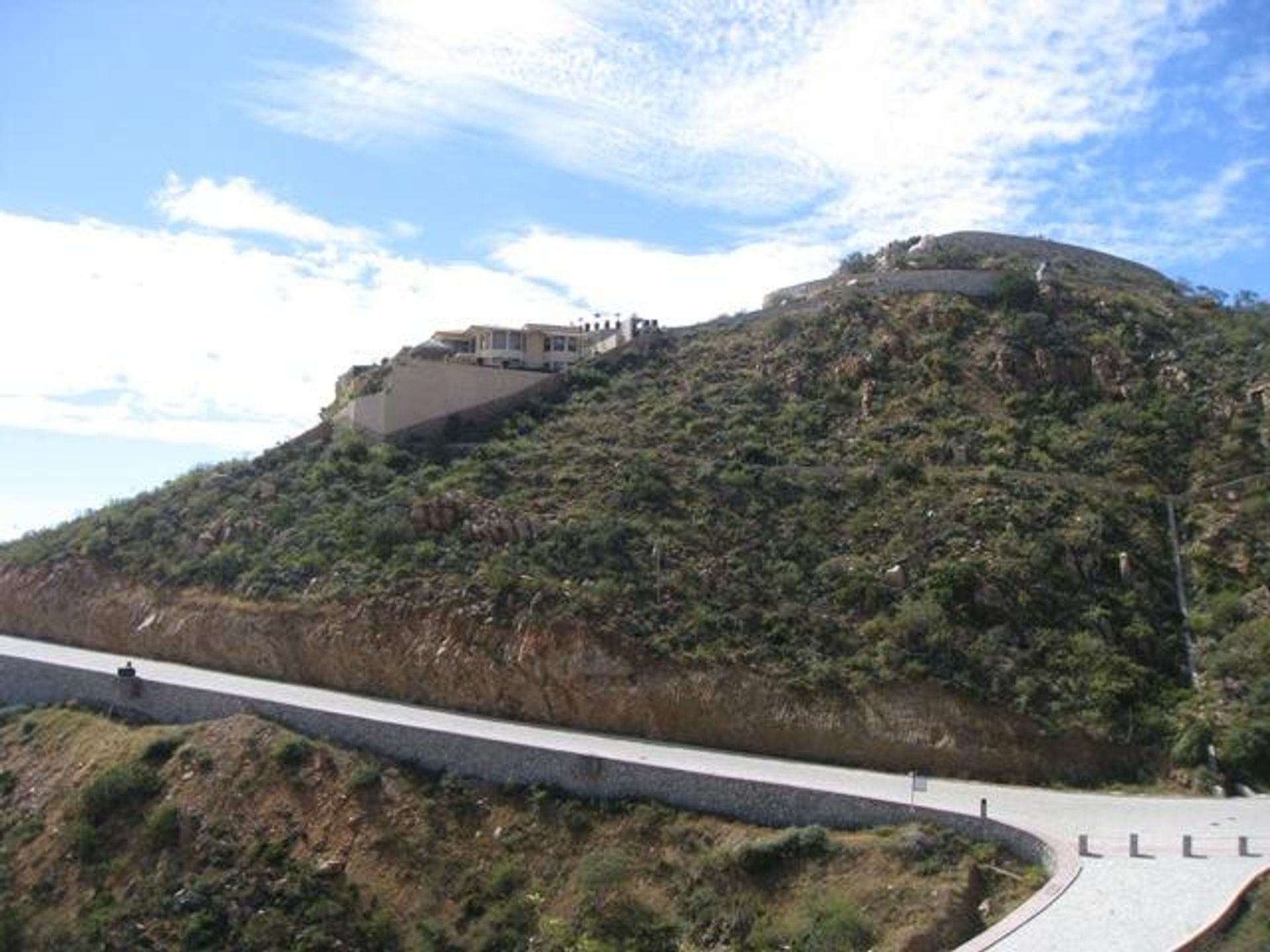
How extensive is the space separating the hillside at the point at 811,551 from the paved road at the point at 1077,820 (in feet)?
2.78

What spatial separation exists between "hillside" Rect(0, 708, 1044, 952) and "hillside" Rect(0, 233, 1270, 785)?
122 inches

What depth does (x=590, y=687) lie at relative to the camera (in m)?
22.6

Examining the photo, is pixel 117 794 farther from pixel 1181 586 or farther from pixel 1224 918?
pixel 1181 586

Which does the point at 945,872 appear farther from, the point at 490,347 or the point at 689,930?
the point at 490,347

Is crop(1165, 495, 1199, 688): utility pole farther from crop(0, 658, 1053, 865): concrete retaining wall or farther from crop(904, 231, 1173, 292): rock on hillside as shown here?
crop(904, 231, 1173, 292): rock on hillside

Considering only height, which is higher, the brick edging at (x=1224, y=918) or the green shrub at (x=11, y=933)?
the brick edging at (x=1224, y=918)

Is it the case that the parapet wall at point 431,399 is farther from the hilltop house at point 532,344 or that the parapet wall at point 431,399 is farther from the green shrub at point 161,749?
the green shrub at point 161,749

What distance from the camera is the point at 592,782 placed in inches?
785

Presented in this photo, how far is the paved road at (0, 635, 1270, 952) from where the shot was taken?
1352 cm

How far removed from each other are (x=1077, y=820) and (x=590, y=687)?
8.51 meters

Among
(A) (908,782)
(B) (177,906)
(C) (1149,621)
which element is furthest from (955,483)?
(B) (177,906)

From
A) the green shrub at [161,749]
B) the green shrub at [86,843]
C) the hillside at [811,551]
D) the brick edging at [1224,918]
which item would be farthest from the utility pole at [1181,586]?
the green shrub at [86,843]

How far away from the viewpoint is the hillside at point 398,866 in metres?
16.5

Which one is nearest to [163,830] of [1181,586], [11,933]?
[11,933]
